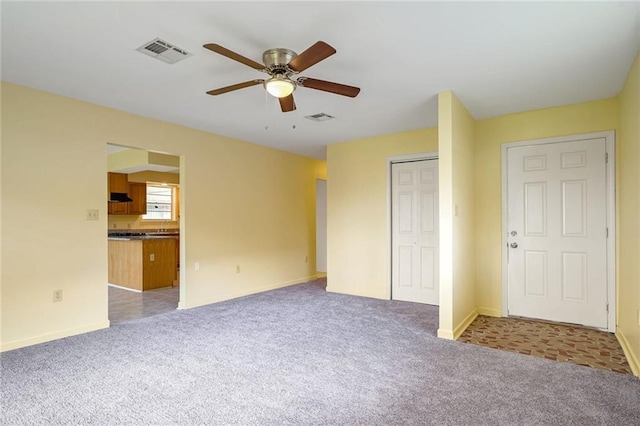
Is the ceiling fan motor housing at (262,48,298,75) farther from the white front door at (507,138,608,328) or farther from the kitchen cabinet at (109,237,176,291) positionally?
the kitchen cabinet at (109,237,176,291)

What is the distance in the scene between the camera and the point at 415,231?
5078 millimetres

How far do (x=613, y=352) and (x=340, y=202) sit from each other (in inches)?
149

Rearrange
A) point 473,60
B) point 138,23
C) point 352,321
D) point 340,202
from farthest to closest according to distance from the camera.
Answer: point 340,202, point 352,321, point 473,60, point 138,23

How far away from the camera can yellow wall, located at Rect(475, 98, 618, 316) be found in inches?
161

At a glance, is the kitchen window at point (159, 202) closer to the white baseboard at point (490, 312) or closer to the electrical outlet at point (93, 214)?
the electrical outlet at point (93, 214)

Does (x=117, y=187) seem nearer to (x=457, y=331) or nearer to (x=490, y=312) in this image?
(x=457, y=331)

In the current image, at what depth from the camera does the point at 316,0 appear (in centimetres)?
206

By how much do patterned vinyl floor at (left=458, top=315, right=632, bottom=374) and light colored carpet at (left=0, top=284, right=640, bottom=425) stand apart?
0.74ft

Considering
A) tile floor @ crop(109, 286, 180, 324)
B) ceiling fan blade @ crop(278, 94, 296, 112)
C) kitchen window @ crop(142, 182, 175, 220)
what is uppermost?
ceiling fan blade @ crop(278, 94, 296, 112)

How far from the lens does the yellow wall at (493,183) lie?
13.4ft

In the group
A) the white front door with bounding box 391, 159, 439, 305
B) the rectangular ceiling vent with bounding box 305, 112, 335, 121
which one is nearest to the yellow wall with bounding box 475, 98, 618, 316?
the white front door with bounding box 391, 159, 439, 305

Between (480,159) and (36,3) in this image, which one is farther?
(480,159)

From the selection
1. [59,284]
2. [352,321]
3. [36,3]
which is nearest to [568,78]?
[352,321]

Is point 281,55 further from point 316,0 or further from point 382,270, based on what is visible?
point 382,270
